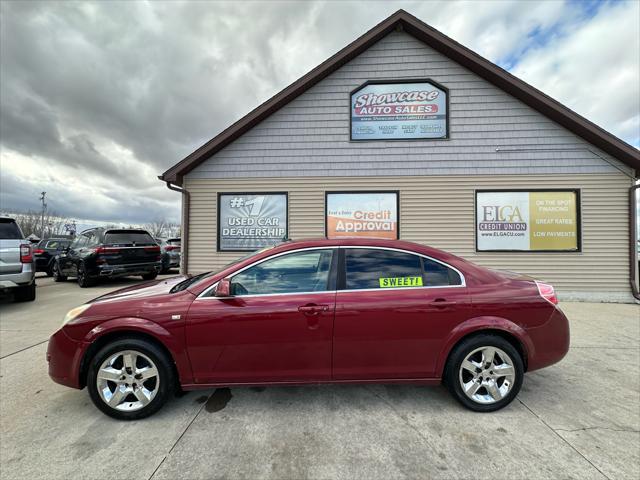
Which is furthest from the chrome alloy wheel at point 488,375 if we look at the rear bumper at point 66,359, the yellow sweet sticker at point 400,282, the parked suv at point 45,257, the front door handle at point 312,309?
the parked suv at point 45,257

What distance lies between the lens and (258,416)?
2375 millimetres

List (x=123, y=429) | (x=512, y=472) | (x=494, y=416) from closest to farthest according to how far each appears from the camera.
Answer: (x=512, y=472) < (x=123, y=429) < (x=494, y=416)

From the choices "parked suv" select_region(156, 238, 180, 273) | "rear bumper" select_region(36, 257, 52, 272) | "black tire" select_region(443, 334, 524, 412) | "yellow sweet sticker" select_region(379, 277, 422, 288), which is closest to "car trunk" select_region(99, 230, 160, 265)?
"parked suv" select_region(156, 238, 180, 273)

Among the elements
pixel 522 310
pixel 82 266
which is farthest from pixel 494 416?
pixel 82 266

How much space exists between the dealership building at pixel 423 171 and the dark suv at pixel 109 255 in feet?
7.39

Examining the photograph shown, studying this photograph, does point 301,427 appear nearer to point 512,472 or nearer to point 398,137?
point 512,472

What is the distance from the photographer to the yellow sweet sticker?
2.51m

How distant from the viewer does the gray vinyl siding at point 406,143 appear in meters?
6.84

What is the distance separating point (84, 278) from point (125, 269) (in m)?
1.10

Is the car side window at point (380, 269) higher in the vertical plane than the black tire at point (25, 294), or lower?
higher

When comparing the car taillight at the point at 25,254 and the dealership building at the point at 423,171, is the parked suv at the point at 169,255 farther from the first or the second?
the car taillight at the point at 25,254

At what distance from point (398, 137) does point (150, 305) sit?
675cm

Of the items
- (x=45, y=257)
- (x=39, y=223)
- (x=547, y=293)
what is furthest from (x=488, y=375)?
(x=39, y=223)

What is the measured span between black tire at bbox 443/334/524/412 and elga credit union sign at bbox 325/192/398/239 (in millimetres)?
4608
